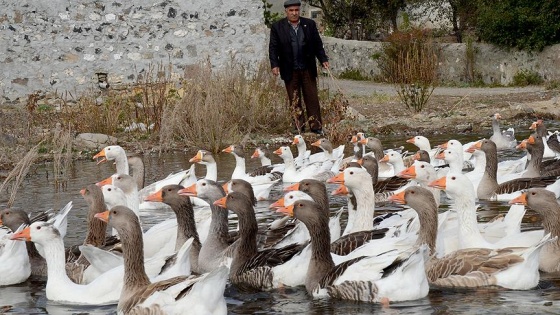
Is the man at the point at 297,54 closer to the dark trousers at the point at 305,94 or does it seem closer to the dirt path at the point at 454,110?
the dark trousers at the point at 305,94

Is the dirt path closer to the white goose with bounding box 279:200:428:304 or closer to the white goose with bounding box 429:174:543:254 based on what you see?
the white goose with bounding box 429:174:543:254

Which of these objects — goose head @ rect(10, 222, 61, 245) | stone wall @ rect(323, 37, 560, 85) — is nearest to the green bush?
stone wall @ rect(323, 37, 560, 85)

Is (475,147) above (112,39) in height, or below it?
below

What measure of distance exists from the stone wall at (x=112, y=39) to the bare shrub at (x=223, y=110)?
391 centimetres

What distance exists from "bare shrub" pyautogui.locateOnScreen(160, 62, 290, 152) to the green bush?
11300mm

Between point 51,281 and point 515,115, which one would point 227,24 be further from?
point 51,281

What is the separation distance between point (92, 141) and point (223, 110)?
2.32 metres

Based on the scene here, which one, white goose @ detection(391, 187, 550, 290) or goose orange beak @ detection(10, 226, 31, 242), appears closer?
white goose @ detection(391, 187, 550, 290)

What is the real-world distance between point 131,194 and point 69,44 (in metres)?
13.1

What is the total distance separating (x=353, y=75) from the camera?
3322 cm

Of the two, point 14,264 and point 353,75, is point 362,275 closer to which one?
point 14,264

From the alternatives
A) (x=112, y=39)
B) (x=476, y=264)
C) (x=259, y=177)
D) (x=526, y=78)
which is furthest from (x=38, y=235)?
(x=526, y=78)

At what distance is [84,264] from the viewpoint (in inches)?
364

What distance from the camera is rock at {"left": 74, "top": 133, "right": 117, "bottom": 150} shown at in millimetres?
18391
